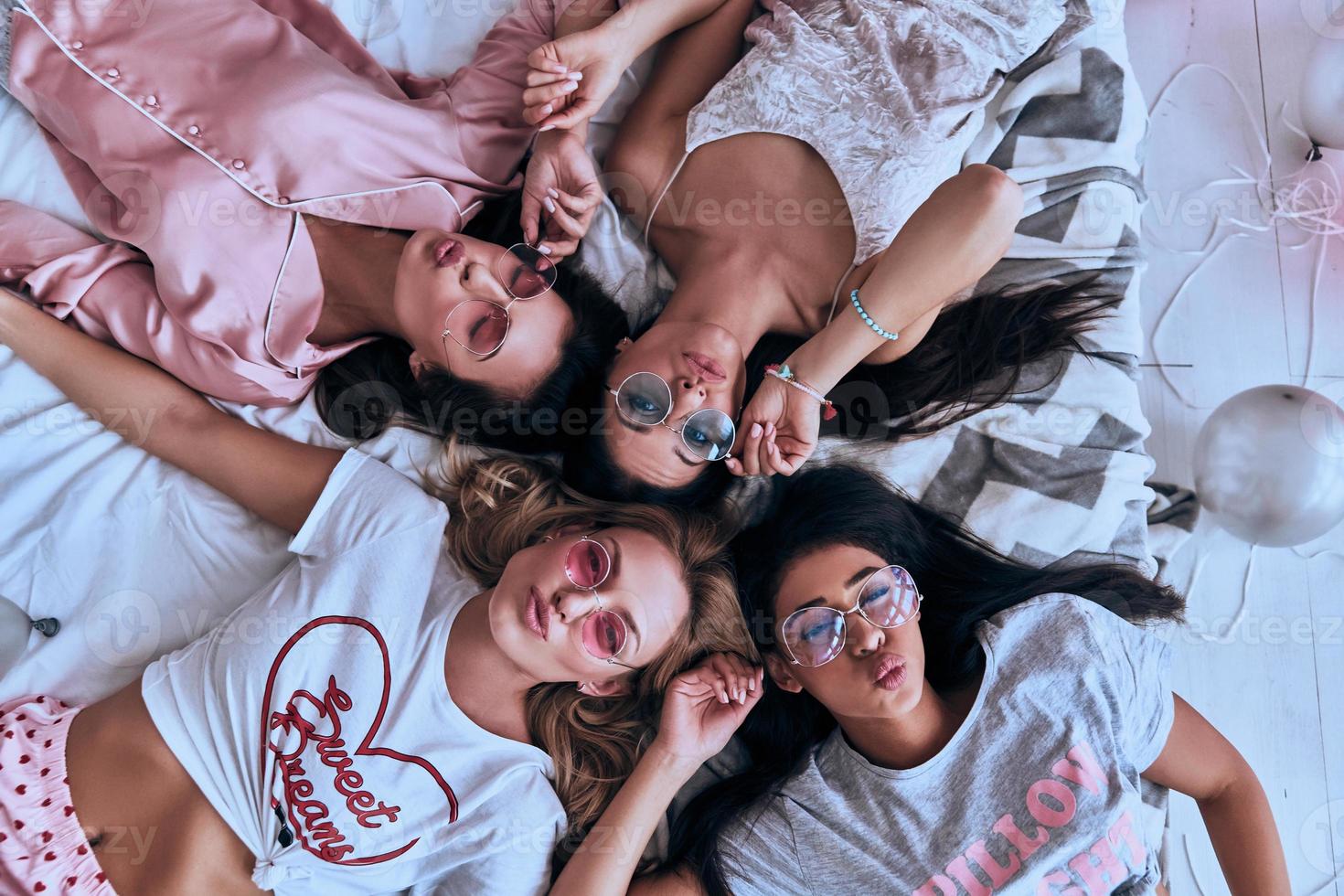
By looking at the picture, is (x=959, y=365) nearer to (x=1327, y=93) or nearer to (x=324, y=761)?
(x=1327, y=93)

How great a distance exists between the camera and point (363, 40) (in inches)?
81.0

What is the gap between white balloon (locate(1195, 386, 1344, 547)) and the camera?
5.86ft

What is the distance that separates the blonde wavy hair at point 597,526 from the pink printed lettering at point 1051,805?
545mm

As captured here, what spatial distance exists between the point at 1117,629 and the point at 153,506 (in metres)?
1.85

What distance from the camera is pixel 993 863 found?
5.51 ft

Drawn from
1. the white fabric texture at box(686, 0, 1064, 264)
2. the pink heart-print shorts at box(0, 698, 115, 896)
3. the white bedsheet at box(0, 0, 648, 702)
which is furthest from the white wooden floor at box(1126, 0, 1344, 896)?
the pink heart-print shorts at box(0, 698, 115, 896)

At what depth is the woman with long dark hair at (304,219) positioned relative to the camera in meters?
1.75

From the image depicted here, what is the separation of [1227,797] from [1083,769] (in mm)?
340

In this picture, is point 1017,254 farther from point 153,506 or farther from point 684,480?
point 153,506

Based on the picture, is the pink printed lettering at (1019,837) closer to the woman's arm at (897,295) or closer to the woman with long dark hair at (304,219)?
the woman's arm at (897,295)

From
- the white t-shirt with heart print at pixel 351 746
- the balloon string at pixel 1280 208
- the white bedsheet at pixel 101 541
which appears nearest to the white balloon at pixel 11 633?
the white bedsheet at pixel 101 541

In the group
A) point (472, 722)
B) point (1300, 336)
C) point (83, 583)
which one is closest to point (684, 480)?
point (472, 722)

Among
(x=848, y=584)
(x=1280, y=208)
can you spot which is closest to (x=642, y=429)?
(x=848, y=584)

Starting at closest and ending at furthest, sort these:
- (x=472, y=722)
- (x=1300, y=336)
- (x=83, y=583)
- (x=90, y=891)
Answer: (x=90, y=891), (x=472, y=722), (x=83, y=583), (x=1300, y=336)
